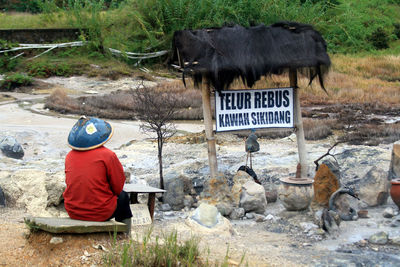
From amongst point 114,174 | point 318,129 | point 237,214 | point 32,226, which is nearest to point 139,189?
point 114,174

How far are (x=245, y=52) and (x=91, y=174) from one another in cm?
369

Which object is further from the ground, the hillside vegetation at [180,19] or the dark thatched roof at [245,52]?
the hillside vegetation at [180,19]

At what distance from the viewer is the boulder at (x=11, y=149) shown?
1130 centimetres

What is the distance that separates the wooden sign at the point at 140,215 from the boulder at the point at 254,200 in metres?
1.61

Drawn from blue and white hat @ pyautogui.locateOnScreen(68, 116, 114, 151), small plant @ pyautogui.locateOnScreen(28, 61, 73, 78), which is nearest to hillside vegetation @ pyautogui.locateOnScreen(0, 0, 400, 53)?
small plant @ pyautogui.locateOnScreen(28, 61, 73, 78)

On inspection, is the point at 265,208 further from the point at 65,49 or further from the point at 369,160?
the point at 65,49

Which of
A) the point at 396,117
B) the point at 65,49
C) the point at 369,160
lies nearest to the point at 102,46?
the point at 65,49

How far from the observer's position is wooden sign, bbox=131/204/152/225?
658 centimetres

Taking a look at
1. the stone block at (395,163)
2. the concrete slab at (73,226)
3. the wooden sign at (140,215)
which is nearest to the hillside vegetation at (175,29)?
the stone block at (395,163)

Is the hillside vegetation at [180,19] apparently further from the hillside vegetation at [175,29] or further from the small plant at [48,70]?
the small plant at [48,70]

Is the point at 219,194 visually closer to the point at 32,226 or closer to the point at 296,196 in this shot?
the point at 296,196

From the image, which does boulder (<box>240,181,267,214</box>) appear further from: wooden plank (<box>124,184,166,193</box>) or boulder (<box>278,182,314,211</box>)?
wooden plank (<box>124,184,166,193</box>)

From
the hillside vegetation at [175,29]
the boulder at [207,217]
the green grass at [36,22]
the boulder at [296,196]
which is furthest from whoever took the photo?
the green grass at [36,22]

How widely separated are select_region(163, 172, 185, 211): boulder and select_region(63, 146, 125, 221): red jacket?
307cm
